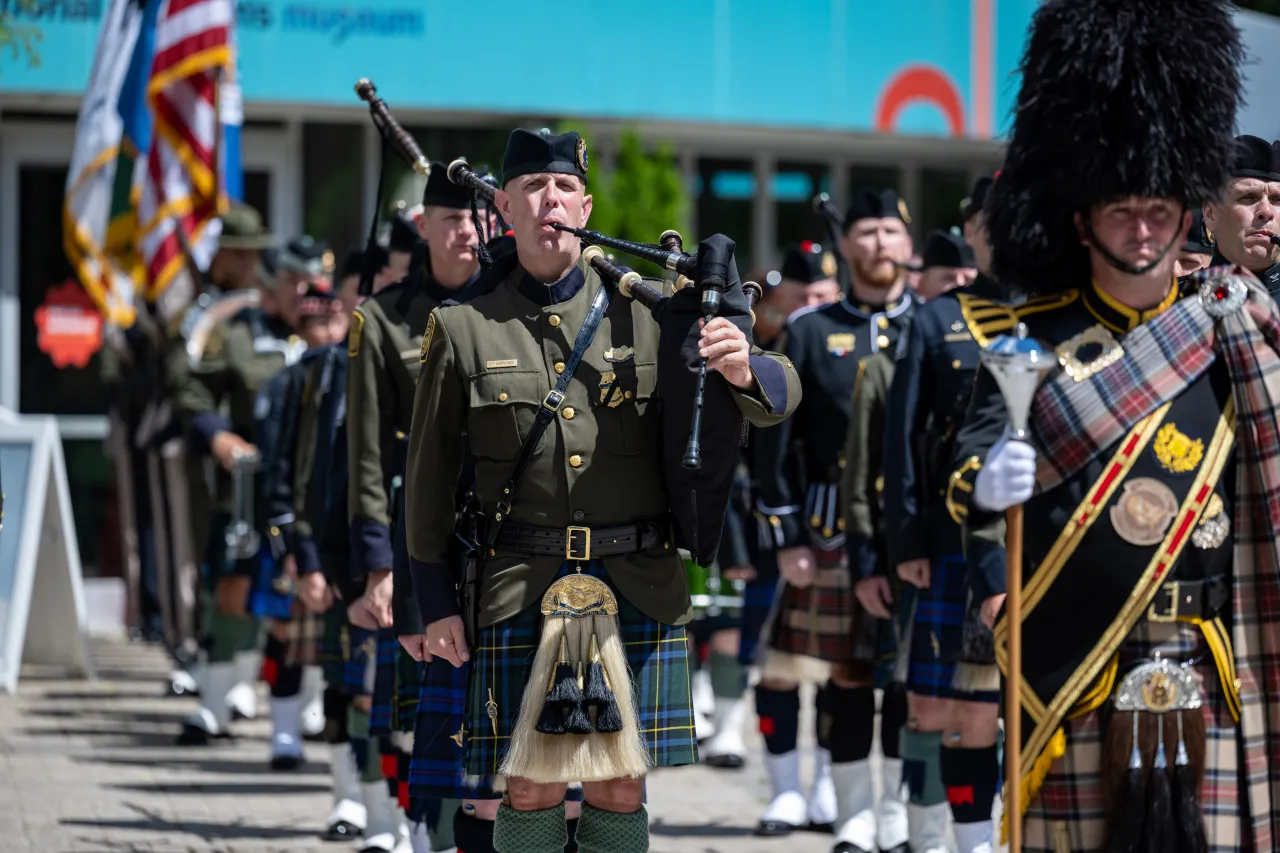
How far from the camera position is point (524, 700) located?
15.2 feet

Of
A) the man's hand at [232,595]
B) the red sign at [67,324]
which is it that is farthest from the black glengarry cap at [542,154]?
the red sign at [67,324]

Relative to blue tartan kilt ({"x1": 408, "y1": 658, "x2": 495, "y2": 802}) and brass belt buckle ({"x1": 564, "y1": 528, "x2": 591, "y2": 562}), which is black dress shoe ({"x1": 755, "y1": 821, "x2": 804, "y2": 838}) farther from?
brass belt buckle ({"x1": 564, "y1": 528, "x2": 591, "y2": 562})

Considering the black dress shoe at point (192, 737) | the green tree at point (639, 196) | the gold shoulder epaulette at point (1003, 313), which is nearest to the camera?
the gold shoulder epaulette at point (1003, 313)

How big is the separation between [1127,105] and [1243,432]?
0.70 metres

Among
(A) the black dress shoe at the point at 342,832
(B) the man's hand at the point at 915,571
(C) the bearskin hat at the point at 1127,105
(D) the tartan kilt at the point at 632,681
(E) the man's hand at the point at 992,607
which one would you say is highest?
(C) the bearskin hat at the point at 1127,105

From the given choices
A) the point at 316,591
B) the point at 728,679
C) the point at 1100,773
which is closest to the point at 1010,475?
the point at 1100,773

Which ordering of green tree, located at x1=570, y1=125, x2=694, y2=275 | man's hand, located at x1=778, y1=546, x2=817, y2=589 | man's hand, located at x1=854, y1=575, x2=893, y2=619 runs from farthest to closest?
green tree, located at x1=570, y1=125, x2=694, y2=275
man's hand, located at x1=778, y1=546, x2=817, y2=589
man's hand, located at x1=854, y1=575, x2=893, y2=619

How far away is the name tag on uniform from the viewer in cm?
737

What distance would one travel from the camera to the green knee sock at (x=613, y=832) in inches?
185

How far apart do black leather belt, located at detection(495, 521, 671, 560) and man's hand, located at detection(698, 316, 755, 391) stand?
54 cm

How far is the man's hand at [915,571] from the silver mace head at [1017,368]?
2.51m

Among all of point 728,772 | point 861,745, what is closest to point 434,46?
point 728,772

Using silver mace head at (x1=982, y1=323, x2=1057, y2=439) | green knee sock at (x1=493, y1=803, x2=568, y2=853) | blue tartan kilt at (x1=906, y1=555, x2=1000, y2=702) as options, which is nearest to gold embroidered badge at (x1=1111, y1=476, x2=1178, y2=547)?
silver mace head at (x1=982, y1=323, x2=1057, y2=439)

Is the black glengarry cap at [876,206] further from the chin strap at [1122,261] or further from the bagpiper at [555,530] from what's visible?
the chin strap at [1122,261]
